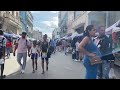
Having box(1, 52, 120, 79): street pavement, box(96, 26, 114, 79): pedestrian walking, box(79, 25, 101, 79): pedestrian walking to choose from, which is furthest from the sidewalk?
box(79, 25, 101, 79): pedestrian walking

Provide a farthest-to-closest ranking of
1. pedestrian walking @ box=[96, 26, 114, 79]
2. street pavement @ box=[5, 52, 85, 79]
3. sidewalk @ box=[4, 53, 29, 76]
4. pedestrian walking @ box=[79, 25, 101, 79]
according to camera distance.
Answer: sidewalk @ box=[4, 53, 29, 76] < street pavement @ box=[5, 52, 85, 79] < pedestrian walking @ box=[96, 26, 114, 79] < pedestrian walking @ box=[79, 25, 101, 79]

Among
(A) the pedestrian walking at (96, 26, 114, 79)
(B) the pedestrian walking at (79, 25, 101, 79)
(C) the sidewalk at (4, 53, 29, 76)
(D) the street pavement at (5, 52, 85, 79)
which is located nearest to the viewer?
(B) the pedestrian walking at (79, 25, 101, 79)

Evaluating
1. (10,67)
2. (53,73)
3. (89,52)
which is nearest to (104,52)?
(89,52)

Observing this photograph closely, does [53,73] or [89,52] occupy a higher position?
[89,52]

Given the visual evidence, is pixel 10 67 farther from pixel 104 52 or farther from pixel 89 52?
pixel 89 52

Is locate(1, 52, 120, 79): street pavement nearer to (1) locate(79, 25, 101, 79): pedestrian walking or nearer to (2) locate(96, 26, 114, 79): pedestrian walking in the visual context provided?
(2) locate(96, 26, 114, 79): pedestrian walking

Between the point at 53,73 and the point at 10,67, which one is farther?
the point at 10,67

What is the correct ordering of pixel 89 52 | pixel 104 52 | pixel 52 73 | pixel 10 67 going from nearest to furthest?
pixel 89 52 → pixel 104 52 → pixel 52 73 → pixel 10 67

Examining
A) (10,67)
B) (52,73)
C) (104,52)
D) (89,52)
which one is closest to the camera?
(89,52)
